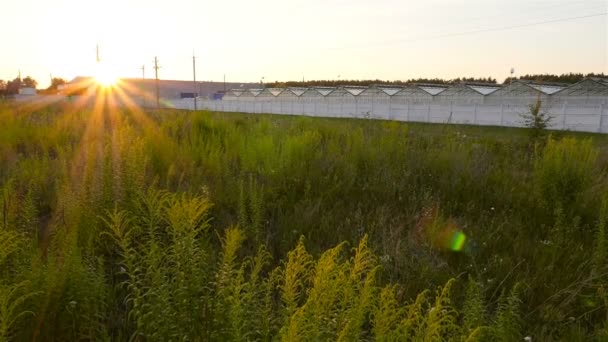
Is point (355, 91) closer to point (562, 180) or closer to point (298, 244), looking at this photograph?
point (562, 180)

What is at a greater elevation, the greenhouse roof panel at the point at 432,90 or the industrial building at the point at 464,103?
the greenhouse roof panel at the point at 432,90

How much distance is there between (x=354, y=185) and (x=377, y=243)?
1.49 m

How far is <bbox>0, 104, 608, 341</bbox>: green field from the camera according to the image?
1.92 m

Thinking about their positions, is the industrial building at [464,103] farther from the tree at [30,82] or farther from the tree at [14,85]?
the tree at [30,82]

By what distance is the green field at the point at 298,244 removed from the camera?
192 cm

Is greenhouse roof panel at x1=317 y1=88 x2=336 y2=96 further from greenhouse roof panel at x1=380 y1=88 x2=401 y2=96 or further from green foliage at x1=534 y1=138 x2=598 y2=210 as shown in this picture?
green foliage at x1=534 y1=138 x2=598 y2=210

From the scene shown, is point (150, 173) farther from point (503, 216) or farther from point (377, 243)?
point (503, 216)

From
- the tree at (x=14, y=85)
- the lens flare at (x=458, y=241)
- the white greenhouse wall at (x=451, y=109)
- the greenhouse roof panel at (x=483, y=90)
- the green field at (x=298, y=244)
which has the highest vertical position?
the tree at (x=14, y=85)

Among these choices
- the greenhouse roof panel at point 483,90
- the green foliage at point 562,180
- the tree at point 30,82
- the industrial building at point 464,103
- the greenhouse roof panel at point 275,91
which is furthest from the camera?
the tree at point 30,82

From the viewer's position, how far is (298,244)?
210 cm

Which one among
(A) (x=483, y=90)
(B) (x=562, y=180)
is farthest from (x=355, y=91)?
(B) (x=562, y=180)

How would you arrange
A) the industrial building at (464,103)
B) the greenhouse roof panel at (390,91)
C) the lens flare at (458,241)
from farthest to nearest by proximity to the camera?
the greenhouse roof panel at (390,91), the industrial building at (464,103), the lens flare at (458,241)

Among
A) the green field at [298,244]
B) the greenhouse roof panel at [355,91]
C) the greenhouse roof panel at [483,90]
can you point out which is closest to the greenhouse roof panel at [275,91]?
the greenhouse roof panel at [355,91]

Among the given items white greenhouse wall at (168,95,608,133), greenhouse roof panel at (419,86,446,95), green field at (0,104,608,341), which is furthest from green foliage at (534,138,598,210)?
greenhouse roof panel at (419,86,446,95)
